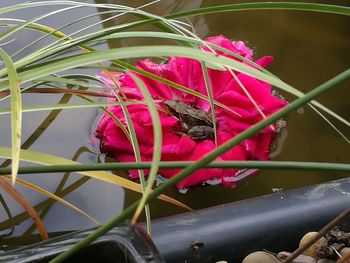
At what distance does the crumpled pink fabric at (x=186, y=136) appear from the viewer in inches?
27.6

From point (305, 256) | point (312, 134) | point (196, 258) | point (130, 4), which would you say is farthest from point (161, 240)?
point (130, 4)

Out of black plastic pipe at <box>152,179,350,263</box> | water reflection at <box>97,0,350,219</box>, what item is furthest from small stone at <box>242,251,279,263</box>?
water reflection at <box>97,0,350,219</box>

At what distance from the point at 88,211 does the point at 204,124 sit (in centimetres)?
18

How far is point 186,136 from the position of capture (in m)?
0.71

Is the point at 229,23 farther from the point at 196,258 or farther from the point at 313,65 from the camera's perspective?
the point at 196,258

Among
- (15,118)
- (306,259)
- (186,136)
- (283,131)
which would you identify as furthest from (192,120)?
(15,118)

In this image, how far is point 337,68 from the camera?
0.87 m

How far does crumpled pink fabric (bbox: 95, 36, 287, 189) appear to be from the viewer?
0.70m

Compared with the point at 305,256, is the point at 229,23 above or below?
above

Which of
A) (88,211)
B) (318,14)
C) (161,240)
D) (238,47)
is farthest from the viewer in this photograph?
(318,14)

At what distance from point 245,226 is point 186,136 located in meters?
0.20

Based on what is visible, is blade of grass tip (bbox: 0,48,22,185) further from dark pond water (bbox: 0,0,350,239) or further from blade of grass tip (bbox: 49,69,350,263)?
dark pond water (bbox: 0,0,350,239)

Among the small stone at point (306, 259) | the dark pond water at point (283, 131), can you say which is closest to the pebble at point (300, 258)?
the small stone at point (306, 259)

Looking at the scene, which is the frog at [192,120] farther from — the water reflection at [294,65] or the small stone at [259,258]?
the small stone at [259,258]
